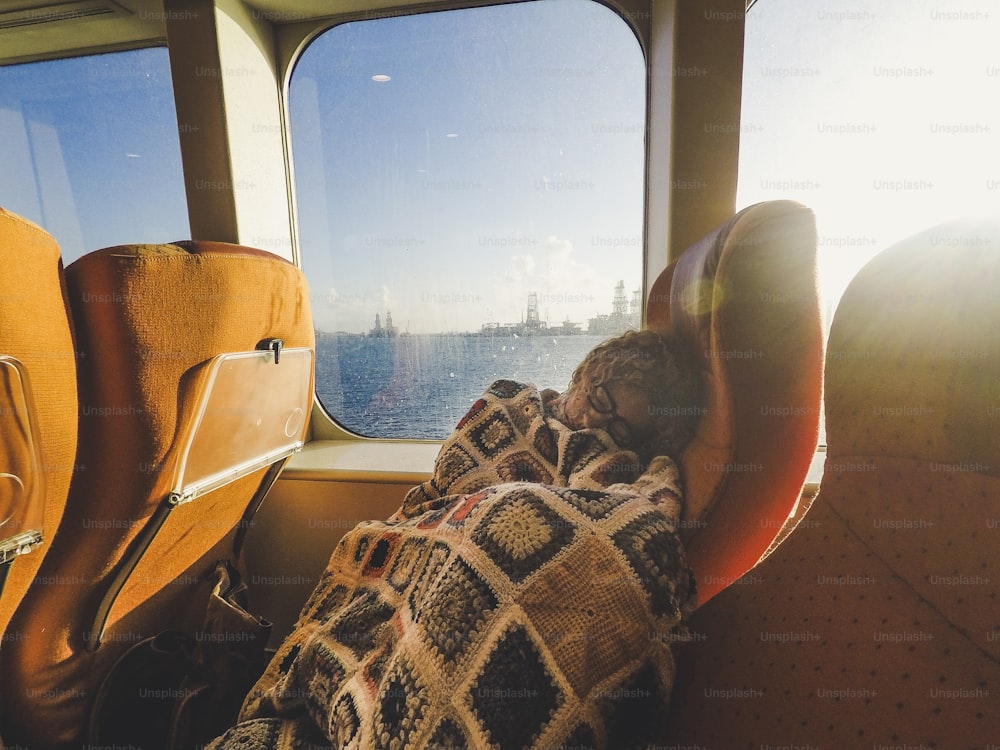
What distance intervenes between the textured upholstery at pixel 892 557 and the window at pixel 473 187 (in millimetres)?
1258

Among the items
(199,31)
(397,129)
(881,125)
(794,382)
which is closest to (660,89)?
(881,125)

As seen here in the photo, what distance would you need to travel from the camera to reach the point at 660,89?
1631 mm

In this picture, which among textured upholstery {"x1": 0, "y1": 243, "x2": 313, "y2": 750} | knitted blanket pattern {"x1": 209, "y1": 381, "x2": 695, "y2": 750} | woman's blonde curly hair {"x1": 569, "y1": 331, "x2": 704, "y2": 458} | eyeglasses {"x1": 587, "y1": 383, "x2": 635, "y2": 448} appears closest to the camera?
knitted blanket pattern {"x1": 209, "y1": 381, "x2": 695, "y2": 750}

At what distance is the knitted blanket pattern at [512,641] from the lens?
574mm

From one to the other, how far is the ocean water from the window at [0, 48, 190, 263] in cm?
89

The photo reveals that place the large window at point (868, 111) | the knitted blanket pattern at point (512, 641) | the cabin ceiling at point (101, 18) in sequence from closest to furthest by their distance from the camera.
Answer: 1. the knitted blanket pattern at point (512, 641)
2. the large window at point (868, 111)
3. the cabin ceiling at point (101, 18)

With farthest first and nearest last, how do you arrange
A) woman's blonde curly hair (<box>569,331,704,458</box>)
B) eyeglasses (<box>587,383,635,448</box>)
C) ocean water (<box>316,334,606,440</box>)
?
1. ocean water (<box>316,334,606,440</box>)
2. eyeglasses (<box>587,383,635,448</box>)
3. woman's blonde curly hair (<box>569,331,704,458</box>)

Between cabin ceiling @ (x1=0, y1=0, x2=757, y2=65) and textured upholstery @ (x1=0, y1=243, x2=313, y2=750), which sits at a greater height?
cabin ceiling @ (x1=0, y1=0, x2=757, y2=65)

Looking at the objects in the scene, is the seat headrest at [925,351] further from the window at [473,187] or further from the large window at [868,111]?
the window at [473,187]

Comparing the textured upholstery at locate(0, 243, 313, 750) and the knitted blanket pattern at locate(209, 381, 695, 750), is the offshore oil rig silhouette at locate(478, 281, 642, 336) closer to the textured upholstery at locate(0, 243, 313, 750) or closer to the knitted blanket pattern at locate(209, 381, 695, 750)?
the textured upholstery at locate(0, 243, 313, 750)

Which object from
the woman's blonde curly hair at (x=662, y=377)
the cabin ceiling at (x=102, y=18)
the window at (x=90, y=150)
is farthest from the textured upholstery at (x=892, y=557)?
the window at (x=90, y=150)

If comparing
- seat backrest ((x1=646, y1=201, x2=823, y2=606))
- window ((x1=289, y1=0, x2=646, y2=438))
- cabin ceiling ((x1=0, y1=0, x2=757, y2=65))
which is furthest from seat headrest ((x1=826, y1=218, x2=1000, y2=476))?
cabin ceiling ((x1=0, y1=0, x2=757, y2=65))

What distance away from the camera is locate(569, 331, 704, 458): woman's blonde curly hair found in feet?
3.08

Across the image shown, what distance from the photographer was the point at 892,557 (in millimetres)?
546
